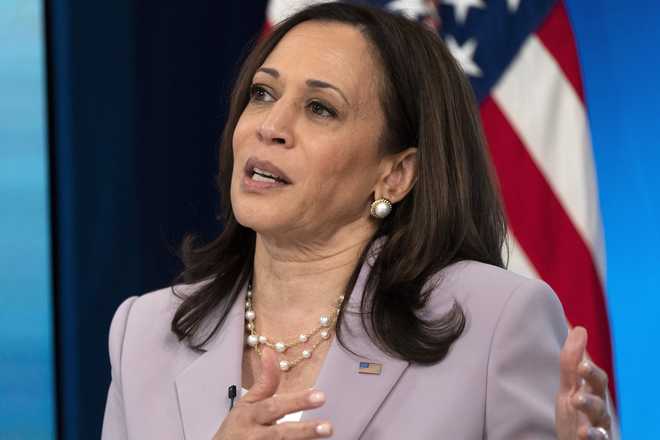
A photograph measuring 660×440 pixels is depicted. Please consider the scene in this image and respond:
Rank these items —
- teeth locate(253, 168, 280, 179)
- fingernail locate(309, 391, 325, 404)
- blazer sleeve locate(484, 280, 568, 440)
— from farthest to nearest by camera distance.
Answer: teeth locate(253, 168, 280, 179)
blazer sleeve locate(484, 280, 568, 440)
fingernail locate(309, 391, 325, 404)

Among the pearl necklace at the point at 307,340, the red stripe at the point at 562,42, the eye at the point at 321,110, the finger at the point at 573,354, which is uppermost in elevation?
the red stripe at the point at 562,42

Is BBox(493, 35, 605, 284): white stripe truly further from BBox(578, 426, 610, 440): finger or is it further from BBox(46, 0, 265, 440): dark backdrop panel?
BBox(578, 426, 610, 440): finger

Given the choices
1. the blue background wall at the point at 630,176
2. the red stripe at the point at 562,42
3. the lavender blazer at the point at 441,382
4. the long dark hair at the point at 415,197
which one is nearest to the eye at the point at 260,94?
the long dark hair at the point at 415,197

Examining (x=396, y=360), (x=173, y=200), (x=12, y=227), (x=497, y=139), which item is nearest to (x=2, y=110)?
(x=12, y=227)

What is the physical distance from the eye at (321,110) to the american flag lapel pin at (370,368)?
0.46 metres

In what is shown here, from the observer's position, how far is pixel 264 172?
1935mm

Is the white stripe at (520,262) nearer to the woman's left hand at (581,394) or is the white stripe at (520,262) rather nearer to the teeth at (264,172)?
the teeth at (264,172)

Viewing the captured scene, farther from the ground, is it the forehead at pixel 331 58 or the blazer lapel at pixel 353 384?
the forehead at pixel 331 58

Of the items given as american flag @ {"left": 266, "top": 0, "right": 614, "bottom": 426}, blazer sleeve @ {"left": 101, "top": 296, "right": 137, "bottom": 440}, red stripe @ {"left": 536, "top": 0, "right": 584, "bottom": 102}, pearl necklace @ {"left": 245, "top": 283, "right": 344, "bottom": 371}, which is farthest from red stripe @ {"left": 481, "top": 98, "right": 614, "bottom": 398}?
blazer sleeve @ {"left": 101, "top": 296, "right": 137, "bottom": 440}

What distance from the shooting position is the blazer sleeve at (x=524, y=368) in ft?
5.59

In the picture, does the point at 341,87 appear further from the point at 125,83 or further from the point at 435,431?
the point at 125,83

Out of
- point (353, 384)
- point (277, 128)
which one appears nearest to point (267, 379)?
point (353, 384)

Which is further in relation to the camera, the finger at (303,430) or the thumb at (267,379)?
Answer: the thumb at (267,379)

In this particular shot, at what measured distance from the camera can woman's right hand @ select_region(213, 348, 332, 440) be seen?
1470 millimetres
